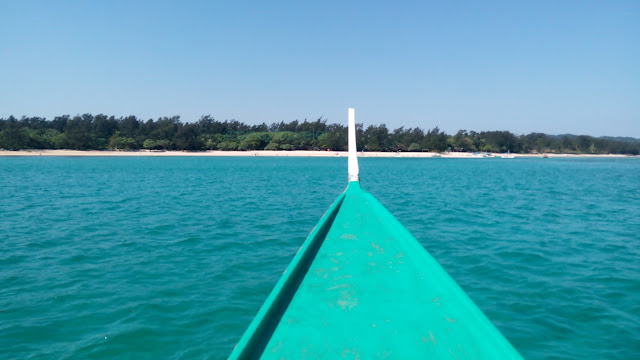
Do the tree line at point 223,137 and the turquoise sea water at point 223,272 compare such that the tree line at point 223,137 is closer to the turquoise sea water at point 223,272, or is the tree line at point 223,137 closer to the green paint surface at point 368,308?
the turquoise sea water at point 223,272

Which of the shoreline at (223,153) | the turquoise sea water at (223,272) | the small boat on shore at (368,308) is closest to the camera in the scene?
the small boat on shore at (368,308)

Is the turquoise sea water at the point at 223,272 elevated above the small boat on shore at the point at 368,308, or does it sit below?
below

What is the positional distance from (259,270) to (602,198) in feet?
94.3

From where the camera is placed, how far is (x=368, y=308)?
3232 millimetres

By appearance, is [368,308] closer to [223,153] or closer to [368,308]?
[368,308]

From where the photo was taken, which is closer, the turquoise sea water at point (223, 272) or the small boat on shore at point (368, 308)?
the small boat on shore at point (368, 308)

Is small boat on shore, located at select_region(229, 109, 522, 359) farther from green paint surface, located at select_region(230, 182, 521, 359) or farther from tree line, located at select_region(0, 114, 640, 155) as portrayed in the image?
tree line, located at select_region(0, 114, 640, 155)

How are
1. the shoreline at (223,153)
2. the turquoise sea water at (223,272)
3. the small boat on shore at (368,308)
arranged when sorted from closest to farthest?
the small boat on shore at (368,308), the turquoise sea water at (223,272), the shoreline at (223,153)

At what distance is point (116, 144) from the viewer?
10500cm

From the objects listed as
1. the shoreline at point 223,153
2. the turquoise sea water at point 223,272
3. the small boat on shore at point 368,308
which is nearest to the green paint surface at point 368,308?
the small boat on shore at point 368,308

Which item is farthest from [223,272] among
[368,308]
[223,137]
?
[223,137]

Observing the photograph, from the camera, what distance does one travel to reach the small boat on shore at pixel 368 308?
2.77m

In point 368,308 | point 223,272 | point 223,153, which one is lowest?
point 223,272

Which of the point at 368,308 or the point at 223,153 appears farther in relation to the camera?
the point at 223,153
